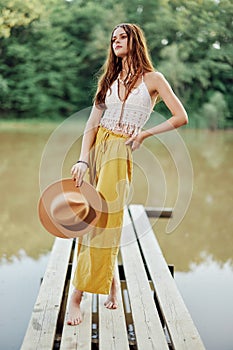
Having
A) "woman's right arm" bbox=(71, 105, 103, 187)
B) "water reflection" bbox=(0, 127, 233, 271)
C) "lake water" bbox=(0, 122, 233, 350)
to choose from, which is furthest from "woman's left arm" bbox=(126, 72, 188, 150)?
"water reflection" bbox=(0, 127, 233, 271)

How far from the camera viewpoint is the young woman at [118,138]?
5.14 ft

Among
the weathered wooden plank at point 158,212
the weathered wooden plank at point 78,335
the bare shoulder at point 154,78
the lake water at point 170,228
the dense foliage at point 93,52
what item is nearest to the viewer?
the weathered wooden plank at point 78,335

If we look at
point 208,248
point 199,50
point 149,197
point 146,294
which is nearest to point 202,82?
point 199,50

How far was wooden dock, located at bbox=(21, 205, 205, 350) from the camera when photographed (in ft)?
4.84

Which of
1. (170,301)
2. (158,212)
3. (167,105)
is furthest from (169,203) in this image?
(167,105)

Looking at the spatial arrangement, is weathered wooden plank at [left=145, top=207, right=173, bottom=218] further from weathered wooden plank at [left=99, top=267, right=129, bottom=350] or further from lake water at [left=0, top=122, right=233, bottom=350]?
weathered wooden plank at [left=99, top=267, right=129, bottom=350]

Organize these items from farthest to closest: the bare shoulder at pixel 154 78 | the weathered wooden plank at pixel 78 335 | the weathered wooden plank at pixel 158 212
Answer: the weathered wooden plank at pixel 158 212, the bare shoulder at pixel 154 78, the weathered wooden plank at pixel 78 335

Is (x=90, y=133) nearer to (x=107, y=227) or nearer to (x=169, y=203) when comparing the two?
(x=107, y=227)

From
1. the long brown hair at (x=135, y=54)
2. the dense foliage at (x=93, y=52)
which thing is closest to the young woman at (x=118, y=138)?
the long brown hair at (x=135, y=54)

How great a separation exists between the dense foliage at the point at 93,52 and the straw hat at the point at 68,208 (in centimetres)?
801

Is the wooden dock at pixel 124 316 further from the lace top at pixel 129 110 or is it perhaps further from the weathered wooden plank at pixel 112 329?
Result: the lace top at pixel 129 110

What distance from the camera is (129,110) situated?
1581 mm

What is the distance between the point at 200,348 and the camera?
143cm

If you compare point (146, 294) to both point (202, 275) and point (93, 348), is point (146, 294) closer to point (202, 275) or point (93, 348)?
point (93, 348)
